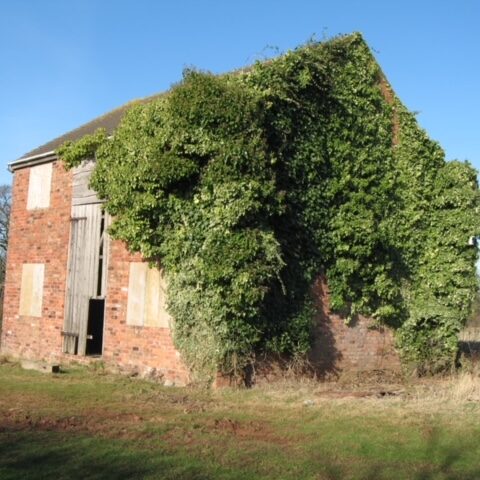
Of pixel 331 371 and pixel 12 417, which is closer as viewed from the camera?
pixel 12 417

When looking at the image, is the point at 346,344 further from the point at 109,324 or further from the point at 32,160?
the point at 32,160

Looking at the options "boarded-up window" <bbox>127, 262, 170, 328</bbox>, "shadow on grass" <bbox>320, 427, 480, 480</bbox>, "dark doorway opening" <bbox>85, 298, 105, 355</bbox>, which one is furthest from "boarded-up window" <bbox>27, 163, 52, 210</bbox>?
"shadow on grass" <bbox>320, 427, 480, 480</bbox>

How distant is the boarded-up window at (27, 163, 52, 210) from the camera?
18.8 meters

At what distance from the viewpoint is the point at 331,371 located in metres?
14.6

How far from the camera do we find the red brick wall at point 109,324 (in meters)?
14.6

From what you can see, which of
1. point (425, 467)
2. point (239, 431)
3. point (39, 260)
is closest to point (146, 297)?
point (39, 260)

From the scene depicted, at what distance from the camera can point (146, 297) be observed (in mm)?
14906

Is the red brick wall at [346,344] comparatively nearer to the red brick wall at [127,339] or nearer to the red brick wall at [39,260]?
the red brick wall at [127,339]

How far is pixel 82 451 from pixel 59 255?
10.8 m

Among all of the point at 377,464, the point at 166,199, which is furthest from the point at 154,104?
the point at 377,464

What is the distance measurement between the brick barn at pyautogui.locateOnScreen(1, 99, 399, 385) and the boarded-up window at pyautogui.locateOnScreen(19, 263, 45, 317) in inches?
1.2

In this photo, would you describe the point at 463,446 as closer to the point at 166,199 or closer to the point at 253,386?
the point at 253,386

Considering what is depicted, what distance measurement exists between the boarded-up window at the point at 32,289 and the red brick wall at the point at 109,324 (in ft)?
0.62

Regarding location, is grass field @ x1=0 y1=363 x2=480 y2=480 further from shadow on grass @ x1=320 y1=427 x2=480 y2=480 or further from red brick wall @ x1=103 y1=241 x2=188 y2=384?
red brick wall @ x1=103 y1=241 x2=188 y2=384
